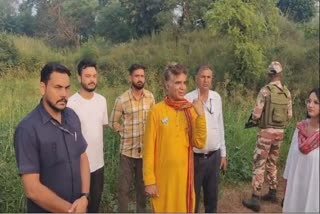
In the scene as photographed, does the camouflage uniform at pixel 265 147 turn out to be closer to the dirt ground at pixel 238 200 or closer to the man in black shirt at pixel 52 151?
the dirt ground at pixel 238 200

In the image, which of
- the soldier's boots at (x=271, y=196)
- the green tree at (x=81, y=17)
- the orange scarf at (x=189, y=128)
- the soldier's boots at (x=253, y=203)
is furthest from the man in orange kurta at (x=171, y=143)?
the green tree at (x=81, y=17)

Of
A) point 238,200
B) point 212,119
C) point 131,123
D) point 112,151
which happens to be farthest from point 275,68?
point 112,151

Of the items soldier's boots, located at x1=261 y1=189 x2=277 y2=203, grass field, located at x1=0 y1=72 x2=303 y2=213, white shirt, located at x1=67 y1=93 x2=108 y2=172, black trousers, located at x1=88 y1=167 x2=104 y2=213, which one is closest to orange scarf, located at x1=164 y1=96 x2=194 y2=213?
white shirt, located at x1=67 y1=93 x2=108 y2=172

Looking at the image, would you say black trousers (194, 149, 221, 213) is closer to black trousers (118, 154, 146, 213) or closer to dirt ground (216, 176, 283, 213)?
black trousers (118, 154, 146, 213)

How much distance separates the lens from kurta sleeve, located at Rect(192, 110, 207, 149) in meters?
2.60

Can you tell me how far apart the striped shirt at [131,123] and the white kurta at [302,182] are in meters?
1.37

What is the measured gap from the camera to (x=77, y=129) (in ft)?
7.52

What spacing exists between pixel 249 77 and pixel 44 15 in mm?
12418

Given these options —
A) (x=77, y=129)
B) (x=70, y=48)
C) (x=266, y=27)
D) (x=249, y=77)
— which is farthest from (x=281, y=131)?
(x=70, y=48)

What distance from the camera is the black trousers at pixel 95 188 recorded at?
10.6ft

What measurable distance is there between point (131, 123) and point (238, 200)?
1.74 metres

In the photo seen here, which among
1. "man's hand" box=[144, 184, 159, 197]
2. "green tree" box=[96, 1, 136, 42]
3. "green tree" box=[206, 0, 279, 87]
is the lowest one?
"man's hand" box=[144, 184, 159, 197]

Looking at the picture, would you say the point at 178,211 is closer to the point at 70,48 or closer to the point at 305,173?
the point at 305,173

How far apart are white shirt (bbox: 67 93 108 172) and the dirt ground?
5.64ft
